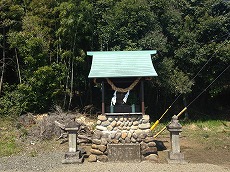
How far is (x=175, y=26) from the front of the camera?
14891mm

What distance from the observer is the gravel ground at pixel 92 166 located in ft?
25.3

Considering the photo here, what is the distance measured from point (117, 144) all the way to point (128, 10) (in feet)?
24.5

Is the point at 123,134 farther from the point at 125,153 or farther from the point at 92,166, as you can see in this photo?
the point at 92,166

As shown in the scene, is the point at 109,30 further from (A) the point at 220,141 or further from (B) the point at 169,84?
(A) the point at 220,141

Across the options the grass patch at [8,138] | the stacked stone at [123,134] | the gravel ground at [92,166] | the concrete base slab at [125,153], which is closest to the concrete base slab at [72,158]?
the gravel ground at [92,166]

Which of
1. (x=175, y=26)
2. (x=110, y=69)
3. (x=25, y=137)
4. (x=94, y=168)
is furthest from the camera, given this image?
(x=175, y=26)

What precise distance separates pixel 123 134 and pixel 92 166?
5.22 feet

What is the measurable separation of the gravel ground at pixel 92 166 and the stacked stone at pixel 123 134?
2.06 ft

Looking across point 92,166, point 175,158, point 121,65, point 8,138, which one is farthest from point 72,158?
point 8,138

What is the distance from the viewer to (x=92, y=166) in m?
8.17

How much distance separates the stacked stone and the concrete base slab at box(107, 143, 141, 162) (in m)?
0.31

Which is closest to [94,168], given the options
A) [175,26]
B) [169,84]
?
[169,84]

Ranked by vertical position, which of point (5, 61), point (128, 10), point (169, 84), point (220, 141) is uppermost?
point (128, 10)

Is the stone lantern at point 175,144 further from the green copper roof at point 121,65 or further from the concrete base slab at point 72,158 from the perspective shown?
the concrete base slab at point 72,158
